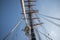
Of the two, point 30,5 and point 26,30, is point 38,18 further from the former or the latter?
point 26,30

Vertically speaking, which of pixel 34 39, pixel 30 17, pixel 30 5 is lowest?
pixel 34 39

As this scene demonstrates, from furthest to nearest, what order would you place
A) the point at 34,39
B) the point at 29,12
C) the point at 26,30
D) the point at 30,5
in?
the point at 30,5 < the point at 29,12 < the point at 34,39 < the point at 26,30

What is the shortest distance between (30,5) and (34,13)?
1.22ft

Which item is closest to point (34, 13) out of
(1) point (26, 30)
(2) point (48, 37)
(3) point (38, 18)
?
(3) point (38, 18)

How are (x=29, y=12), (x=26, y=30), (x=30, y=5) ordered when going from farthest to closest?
(x=30, y=5)
(x=29, y=12)
(x=26, y=30)

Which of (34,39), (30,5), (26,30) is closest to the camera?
(26,30)

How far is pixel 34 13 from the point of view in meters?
4.95

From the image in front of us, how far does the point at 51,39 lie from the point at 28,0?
5.04ft

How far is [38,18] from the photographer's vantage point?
191 inches

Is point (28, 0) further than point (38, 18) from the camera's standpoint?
No

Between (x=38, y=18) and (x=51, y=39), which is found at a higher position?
(x=38, y=18)

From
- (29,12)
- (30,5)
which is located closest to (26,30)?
(29,12)

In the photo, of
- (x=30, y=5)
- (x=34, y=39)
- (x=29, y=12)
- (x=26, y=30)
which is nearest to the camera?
(x=26, y=30)

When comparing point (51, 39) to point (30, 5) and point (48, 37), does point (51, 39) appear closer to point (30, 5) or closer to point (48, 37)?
point (48, 37)
